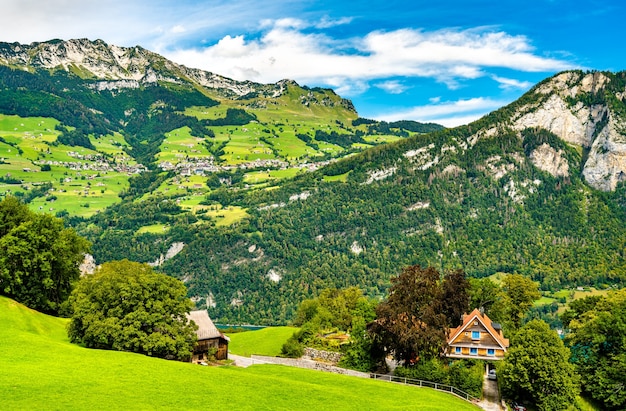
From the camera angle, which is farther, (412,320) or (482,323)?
(482,323)

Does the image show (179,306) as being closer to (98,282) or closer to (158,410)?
(98,282)

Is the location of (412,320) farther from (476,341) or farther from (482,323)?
(476,341)

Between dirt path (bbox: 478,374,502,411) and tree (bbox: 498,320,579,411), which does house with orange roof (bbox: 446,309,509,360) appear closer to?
dirt path (bbox: 478,374,502,411)

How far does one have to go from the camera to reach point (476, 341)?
7344cm

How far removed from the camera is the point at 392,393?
50.0 m

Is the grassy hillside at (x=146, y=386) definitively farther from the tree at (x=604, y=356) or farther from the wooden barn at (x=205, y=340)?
the tree at (x=604, y=356)

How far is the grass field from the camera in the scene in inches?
3445

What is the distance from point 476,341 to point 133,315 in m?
46.0

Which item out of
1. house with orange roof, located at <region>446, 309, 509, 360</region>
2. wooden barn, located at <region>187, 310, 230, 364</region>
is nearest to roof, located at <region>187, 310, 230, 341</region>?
wooden barn, located at <region>187, 310, 230, 364</region>

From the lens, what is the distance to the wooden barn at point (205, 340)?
6519 centimetres

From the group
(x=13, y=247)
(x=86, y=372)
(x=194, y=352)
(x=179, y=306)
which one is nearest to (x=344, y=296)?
(x=194, y=352)

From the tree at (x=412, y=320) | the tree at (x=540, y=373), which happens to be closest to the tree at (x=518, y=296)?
the tree at (x=540, y=373)

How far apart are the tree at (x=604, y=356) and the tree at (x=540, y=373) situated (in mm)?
4964

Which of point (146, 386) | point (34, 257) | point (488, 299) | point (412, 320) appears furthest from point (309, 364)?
point (34, 257)
